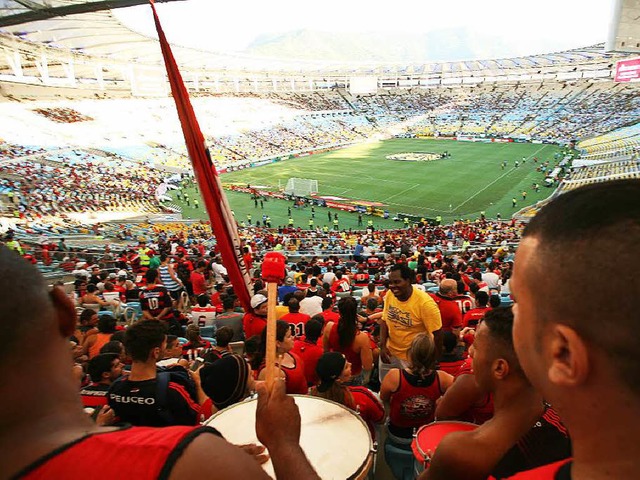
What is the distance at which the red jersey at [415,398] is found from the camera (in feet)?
11.6

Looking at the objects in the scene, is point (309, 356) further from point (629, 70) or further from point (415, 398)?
point (629, 70)

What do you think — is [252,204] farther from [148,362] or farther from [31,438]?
[31,438]

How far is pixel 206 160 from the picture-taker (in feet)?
17.9

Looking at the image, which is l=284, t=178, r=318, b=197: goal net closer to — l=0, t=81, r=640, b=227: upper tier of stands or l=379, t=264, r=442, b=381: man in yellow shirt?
l=0, t=81, r=640, b=227: upper tier of stands

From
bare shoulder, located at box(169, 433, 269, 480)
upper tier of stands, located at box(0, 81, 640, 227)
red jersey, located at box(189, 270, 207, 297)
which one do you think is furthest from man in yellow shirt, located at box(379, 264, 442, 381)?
upper tier of stands, located at box(0, 81, 640, 227)

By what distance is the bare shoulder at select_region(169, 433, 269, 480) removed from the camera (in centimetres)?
110

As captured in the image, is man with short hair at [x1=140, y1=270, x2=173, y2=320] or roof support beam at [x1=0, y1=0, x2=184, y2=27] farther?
man with short hair at [x1=140, y1=270, x2=173, y2=320]

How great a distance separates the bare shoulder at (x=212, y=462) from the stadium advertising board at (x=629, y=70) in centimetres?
6098

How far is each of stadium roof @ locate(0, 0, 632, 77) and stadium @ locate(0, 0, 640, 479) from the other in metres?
0.12

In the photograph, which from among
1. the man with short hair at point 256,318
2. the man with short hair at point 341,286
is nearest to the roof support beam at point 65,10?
the man with short hair at point 256,318

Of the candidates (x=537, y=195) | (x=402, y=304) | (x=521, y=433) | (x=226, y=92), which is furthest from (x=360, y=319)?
(x=226, y=92)

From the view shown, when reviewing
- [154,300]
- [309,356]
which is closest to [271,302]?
[309,356]

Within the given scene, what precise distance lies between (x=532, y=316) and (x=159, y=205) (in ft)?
115

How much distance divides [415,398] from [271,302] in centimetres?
208
